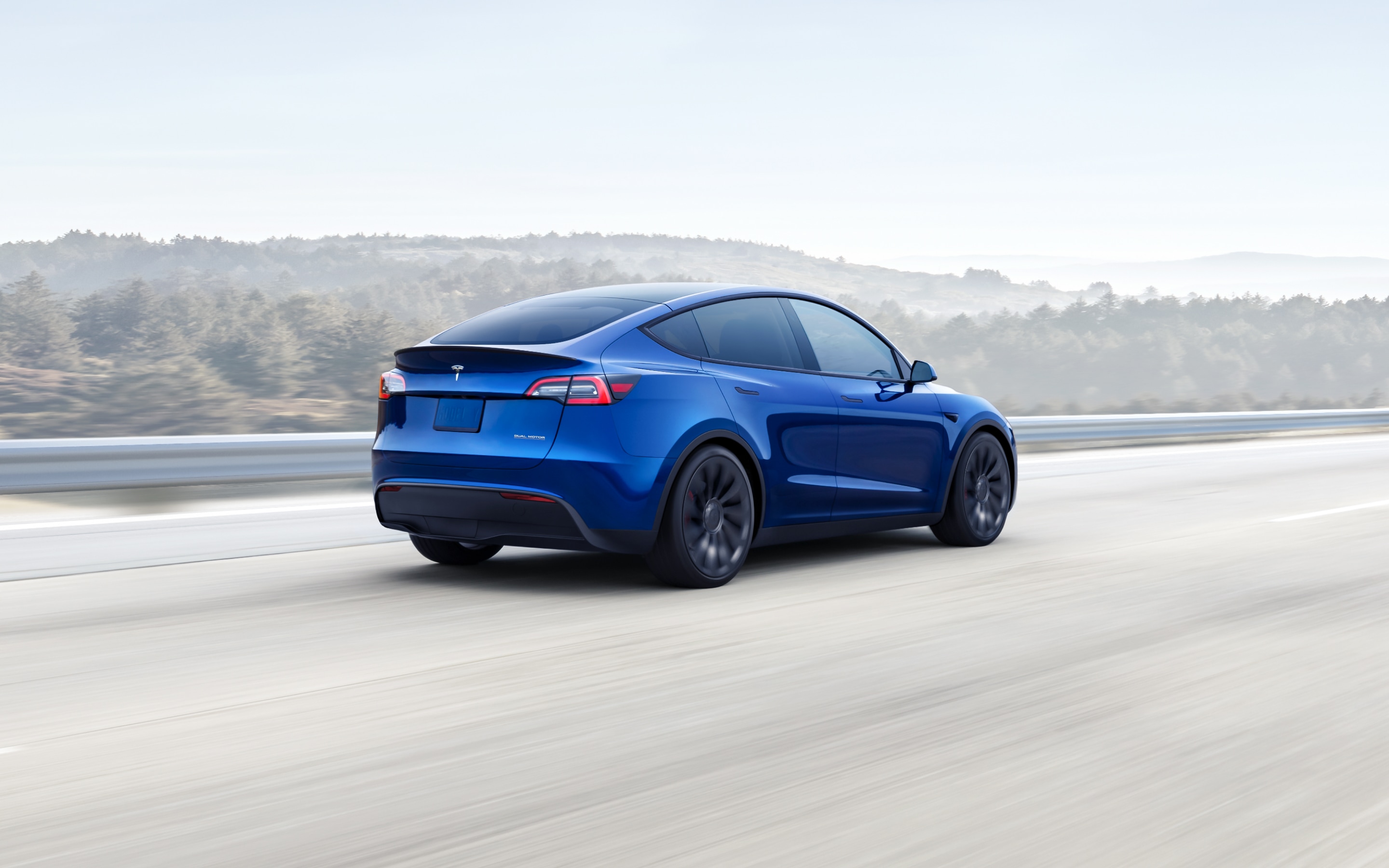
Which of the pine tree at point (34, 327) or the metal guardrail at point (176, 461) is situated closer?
Result: the metal guardrail at point (176, 461)

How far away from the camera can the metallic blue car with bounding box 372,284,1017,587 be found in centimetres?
669

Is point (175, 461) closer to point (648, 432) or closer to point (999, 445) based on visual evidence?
point (648, 432)

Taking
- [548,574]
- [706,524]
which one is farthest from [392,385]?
[706,524]

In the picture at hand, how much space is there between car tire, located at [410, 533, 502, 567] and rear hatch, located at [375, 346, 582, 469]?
0.86m

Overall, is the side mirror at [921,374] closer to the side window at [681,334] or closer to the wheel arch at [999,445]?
the wheel arch at [999,445]

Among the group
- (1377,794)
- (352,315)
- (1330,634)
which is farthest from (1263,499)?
(352,315)

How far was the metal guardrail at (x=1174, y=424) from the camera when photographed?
19219mm

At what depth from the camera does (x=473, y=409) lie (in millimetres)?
6855

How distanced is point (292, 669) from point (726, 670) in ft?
5.23

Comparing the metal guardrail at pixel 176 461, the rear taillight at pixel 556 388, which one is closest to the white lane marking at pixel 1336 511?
the rear taillight at pixel 556 388

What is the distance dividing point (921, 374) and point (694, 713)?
14.1 ft

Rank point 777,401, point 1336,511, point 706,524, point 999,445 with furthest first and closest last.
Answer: point 1336,511 < point 999,445 < point 777,401 < point 706,524

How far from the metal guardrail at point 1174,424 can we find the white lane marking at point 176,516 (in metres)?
9.40

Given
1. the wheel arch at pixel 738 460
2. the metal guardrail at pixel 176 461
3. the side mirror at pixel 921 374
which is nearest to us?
the wheel arch at pixel 738 460
